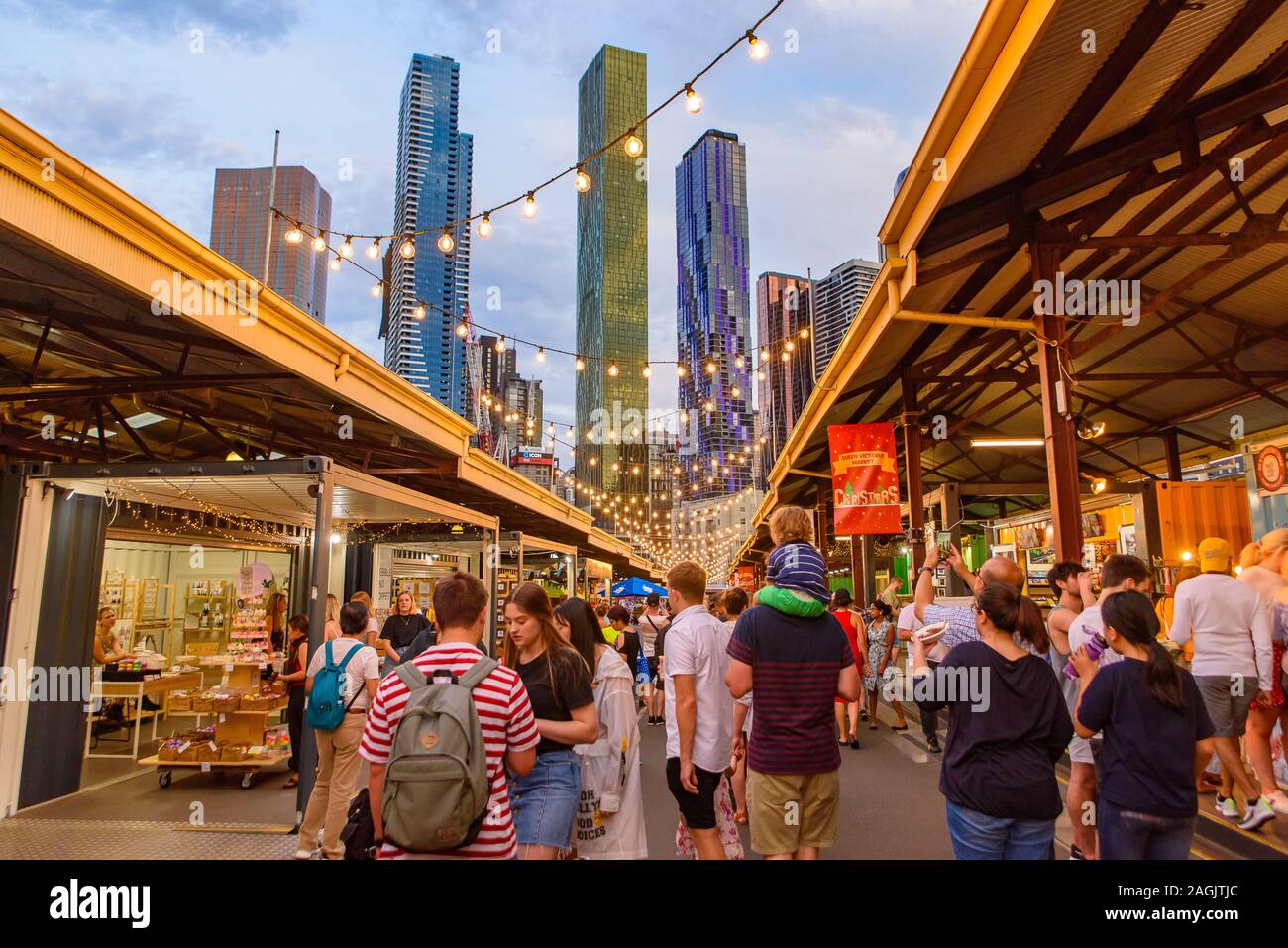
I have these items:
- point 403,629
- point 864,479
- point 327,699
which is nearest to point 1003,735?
point 327,699

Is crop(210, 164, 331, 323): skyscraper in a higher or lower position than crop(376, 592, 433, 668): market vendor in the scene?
higher

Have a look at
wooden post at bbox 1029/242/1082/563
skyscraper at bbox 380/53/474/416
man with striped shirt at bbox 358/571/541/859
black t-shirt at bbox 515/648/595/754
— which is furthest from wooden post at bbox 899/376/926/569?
man with striped shirt at bbox 358/571/541/859

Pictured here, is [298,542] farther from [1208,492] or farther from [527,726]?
[1208,492]

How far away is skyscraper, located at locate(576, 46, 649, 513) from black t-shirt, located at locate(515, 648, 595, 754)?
132 m

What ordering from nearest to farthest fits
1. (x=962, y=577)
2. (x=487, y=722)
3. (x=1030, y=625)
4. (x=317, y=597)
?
(x=487, y=722)
(x=1030, y=625)
(x=962, y=577)
(x=317, y=597)

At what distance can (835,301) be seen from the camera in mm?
73188

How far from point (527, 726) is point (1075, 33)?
5.56m

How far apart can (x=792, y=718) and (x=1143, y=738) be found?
54.9 inches

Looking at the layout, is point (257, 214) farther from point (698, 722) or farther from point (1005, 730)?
point (1005, 730)

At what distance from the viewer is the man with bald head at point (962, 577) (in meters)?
3.92

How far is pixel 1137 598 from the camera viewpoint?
292 cm

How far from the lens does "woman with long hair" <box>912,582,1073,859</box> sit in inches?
108

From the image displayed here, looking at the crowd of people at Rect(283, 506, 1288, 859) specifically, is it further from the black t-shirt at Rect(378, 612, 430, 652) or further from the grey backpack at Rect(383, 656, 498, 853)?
the black t-shirt at Rect(378, 612, 430, 652)
